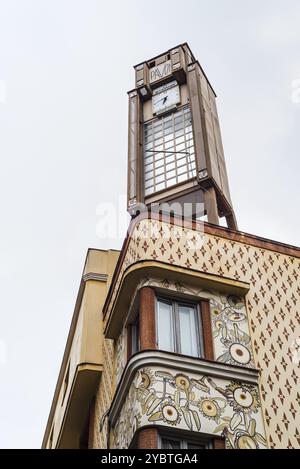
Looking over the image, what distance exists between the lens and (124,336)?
54.4 ft

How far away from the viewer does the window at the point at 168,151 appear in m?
28.0

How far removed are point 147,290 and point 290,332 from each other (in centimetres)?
337

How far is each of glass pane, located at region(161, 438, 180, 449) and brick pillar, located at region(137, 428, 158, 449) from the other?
25cm

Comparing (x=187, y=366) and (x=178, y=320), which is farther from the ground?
(x=178, y=320)

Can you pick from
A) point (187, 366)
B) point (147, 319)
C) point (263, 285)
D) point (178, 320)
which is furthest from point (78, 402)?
point (263, 285)

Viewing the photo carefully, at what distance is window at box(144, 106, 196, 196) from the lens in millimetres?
28016

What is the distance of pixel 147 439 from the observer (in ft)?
42.2

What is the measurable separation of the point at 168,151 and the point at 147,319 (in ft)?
50.7

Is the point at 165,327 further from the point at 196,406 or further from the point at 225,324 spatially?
the point at 196,406

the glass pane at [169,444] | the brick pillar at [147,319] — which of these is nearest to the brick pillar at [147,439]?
the glass pane at [169,444]

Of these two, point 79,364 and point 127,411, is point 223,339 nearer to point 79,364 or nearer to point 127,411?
point 127,411

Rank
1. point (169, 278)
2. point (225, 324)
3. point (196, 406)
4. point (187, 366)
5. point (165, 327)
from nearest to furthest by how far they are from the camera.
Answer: point (196, 406)
point (187, 366)
point (165, 327)
point (225, 324)
point (169, 278)

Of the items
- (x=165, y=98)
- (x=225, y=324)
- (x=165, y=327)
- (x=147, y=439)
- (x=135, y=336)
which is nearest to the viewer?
(x=147, y=439)

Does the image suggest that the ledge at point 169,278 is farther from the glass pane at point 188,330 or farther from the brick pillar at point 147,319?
the glass pane at point 188,330
